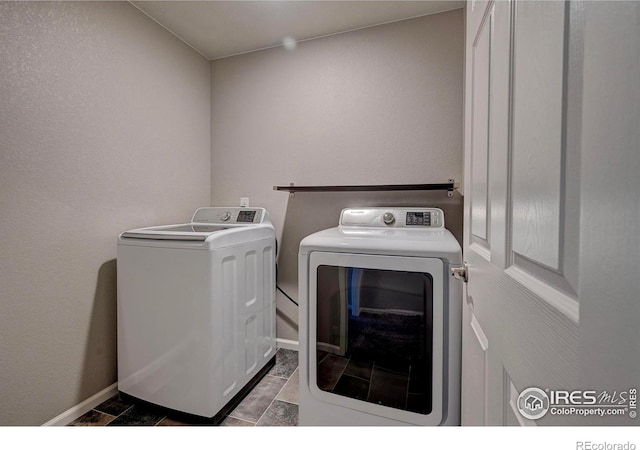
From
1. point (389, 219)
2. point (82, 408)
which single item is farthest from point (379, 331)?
point (82, 408)

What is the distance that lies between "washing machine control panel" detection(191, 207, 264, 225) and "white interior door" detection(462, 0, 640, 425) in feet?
5.95

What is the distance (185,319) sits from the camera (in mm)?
1521

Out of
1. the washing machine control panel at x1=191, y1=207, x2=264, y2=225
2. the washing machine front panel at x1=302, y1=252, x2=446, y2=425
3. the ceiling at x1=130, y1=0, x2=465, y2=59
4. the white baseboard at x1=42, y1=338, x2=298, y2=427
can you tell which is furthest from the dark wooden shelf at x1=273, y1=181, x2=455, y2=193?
the white baseboard at x1=42, y1=338, x2=298, y2=427

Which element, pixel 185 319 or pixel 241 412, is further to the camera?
pixel 241 412

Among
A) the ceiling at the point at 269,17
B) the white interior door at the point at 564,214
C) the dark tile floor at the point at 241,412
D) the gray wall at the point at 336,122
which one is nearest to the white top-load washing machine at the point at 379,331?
the dark tile floor at the point at 241,412

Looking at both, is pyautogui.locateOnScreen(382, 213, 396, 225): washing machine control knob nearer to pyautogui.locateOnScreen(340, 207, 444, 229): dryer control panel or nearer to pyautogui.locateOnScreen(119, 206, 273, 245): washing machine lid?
pyautogui.locateOnScreen(340, 207, 444, 229): dryer control panel

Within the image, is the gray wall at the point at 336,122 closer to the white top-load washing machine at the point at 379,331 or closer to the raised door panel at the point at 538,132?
the white top-load washing machine at the point at 379,331

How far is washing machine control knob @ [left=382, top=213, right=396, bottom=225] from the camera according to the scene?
189 cm

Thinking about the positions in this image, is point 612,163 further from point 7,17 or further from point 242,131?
point 242,131

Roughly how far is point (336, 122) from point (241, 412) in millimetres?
2001

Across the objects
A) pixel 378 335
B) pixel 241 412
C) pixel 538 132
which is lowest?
pixel 241 412

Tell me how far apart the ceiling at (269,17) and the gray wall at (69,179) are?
0.61 ft

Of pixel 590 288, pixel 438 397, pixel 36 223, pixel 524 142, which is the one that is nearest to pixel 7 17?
pixel 36 223

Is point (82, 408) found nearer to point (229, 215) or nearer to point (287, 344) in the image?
point (287, 344)
